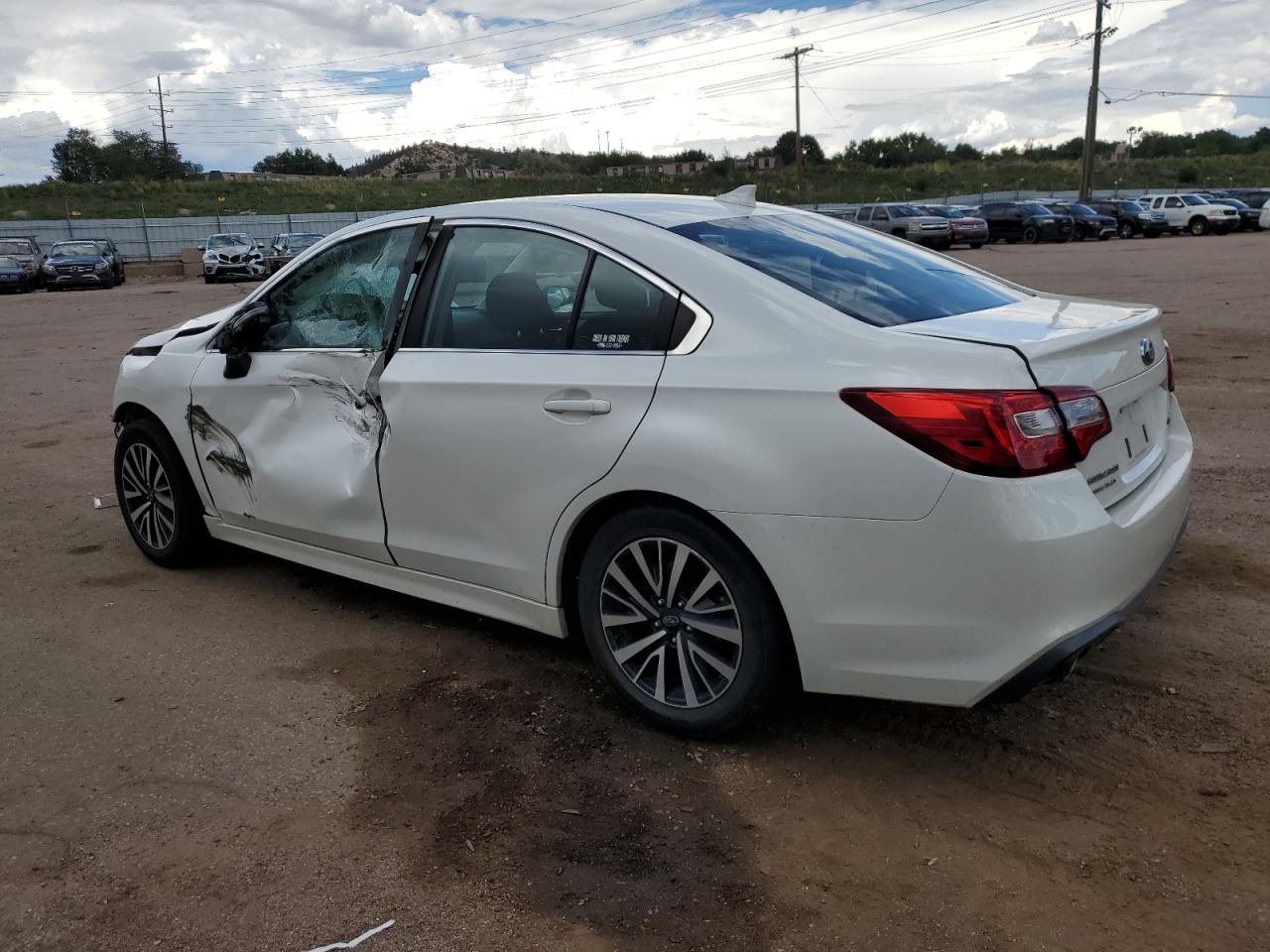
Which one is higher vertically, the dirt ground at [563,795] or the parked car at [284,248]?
the parked car at [284,248]

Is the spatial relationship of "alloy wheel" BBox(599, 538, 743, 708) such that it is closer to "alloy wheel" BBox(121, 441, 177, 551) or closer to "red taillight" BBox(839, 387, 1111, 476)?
"red taillight" BBox(839, 387, 1111, 476)

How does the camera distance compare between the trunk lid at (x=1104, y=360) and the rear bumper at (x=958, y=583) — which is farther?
the trunk lid at (x=1104, y=360)

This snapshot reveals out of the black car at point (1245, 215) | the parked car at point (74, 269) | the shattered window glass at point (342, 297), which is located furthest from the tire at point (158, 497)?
the black car at point (1245, 215)

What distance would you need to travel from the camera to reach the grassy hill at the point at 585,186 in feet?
194

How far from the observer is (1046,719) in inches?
137

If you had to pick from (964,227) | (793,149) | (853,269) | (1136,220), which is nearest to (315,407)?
(853,269)

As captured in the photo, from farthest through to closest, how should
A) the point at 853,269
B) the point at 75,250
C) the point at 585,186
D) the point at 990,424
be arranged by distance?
the point at 585,186, the point at 75,250, the point at 853,269, the point at 990,424

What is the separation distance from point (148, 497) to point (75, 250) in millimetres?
30723

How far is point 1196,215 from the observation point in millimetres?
40656

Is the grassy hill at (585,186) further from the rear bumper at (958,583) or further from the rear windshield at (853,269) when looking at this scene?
the rear bumper at (958,583)

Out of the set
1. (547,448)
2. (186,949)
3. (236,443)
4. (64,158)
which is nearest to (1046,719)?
(547,448)

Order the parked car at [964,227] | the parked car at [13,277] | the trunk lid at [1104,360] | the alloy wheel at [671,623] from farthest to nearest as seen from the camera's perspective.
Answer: the parked car at [964,227], the parked car at [13,277], the alloy wheel at [671,623], the trunk lid at [1104,360]

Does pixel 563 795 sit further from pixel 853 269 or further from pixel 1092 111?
pixel 1092 111

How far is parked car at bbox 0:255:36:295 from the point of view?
30.0m
